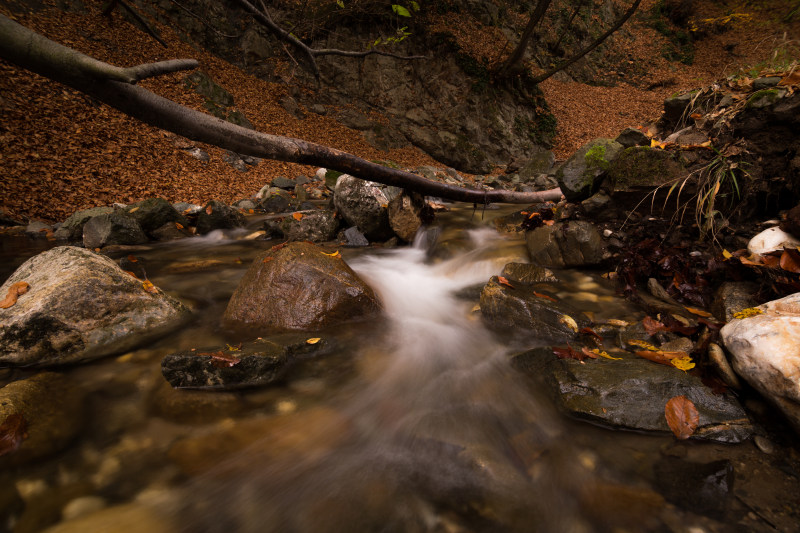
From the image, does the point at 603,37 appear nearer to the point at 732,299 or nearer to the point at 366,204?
the point at 366,204

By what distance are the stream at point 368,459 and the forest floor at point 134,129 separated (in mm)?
5118

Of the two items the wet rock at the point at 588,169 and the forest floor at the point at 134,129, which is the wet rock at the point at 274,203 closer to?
the forest floor at the point at 134,129

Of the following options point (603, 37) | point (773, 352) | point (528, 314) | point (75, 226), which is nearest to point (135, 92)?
point (528, 314)

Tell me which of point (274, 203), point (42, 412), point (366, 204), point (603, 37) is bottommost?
point (42, 412)

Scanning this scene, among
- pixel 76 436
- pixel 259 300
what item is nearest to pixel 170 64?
pixel 259 300

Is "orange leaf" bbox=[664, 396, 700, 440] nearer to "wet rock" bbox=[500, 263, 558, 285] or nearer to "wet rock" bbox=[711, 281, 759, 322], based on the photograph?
"wet rock" bbox=[711, 281, 759, 322]

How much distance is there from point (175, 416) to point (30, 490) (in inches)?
25.9

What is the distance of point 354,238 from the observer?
6020 millimetres

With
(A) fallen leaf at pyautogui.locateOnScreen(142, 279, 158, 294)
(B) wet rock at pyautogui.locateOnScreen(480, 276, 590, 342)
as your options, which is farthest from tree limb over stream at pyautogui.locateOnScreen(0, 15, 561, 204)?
(B) wet rock at pyautogui.locateOnScreen(480, 276, 590, 342)

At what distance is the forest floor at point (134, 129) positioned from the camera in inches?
251

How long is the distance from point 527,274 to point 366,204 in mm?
3096

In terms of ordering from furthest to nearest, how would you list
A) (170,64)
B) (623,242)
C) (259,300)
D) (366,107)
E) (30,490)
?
(366,107), (623,242), (259,300), (170,64), (30,490)

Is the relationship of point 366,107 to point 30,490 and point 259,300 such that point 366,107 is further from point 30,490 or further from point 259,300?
point 30,490

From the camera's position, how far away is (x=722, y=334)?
2.19 meters
